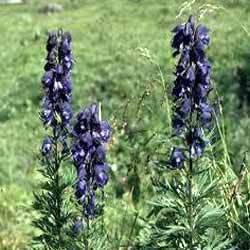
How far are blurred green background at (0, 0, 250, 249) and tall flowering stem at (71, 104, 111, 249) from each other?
0.57 m

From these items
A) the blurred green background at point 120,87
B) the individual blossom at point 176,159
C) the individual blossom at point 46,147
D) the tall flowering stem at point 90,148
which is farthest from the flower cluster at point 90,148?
the individual blossom at point 46,147

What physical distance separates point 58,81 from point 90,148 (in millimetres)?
837

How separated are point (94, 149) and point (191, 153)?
55 centimetres

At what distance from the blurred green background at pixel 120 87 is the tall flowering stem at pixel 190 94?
18.4 inches

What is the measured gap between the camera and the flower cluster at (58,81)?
478 centimetres

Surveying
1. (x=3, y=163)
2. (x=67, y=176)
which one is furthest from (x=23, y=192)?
(x=67, y=176)

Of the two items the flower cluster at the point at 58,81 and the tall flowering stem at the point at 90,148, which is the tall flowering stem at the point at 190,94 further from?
the flower cluster at the point at 58,81

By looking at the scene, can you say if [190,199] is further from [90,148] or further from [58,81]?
[58,81]

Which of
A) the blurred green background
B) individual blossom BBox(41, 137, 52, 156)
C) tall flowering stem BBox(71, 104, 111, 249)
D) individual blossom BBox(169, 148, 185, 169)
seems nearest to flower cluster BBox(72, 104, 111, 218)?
tall flowering stem BBox(71, 104, 111, 249)

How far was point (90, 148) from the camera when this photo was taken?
161 inches

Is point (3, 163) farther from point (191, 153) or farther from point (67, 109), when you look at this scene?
point (191, 153)

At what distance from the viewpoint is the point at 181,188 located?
4.08 metres

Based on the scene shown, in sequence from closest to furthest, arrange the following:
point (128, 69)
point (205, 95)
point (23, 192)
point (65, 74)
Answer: point (205, 95), point (65, 74), point (23, 192), point (128, 69)

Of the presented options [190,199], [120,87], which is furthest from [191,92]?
[120,87]
